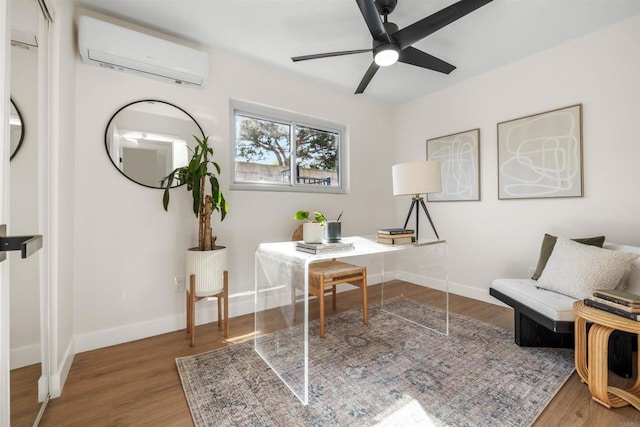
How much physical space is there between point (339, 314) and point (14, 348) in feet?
7.30

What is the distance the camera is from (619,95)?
225 centimetres

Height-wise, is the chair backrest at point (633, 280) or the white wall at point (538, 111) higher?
the white wall at point (538, 111)

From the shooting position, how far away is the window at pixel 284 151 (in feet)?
9.50

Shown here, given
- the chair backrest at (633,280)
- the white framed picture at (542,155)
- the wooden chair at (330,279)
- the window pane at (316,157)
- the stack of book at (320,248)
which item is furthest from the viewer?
the window pane at (316,157)

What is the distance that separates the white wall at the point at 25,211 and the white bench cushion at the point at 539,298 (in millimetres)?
2648

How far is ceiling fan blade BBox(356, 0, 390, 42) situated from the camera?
1521 millimetres

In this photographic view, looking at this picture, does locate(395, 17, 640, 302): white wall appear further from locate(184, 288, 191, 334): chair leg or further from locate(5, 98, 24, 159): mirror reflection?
locate(5, 98, 24, 159): mirror reflection

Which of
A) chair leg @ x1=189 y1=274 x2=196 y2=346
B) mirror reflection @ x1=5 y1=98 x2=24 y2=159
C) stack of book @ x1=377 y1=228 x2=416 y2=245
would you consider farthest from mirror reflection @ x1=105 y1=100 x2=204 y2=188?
stack of book @ x1=377 y1=228 x2=416 y2=245

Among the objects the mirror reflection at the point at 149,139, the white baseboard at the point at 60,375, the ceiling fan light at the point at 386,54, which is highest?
the ceiling fan light at the point at 386,54

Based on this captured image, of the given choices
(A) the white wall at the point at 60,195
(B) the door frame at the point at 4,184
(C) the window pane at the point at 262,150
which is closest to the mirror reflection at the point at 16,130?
(B) the door frame at the point at 4,184

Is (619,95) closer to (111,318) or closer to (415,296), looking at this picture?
(415,296)

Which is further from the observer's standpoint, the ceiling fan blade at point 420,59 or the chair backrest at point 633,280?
the ceiling fan blade at point 420,59

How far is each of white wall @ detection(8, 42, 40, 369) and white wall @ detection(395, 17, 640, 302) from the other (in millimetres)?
3631

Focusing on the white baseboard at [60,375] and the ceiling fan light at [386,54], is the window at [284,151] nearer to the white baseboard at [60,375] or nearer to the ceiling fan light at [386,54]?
the ceiling fan light at [386,54]
